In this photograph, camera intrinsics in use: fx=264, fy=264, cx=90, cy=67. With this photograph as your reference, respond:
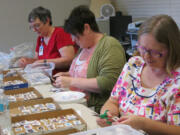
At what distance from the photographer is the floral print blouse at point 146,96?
4.17 ft

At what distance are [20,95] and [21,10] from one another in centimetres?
313

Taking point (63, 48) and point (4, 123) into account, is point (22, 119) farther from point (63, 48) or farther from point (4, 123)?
point (63, 48)

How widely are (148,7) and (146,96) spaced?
2.97 metres

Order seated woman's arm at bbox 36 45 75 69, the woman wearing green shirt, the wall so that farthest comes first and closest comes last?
1. the wall
2. seated woman's arm at bbox 36 45 75 69
3. the woman wearing green shirt

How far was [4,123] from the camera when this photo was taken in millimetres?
1299

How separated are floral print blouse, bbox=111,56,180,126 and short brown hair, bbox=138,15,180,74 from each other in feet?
0.17

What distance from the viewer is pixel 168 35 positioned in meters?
1.31

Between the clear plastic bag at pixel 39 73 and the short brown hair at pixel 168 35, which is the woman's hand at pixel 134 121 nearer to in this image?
the short brown hair at pixel 168 35

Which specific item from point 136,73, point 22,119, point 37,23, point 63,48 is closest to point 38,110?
point 22,119

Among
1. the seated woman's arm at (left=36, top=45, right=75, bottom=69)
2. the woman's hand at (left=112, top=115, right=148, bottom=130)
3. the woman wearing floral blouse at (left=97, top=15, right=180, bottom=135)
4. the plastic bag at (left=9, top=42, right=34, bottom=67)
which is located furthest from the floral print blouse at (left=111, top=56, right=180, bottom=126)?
the plastic bag at (left=9, top=42, right=34, bottom=67)

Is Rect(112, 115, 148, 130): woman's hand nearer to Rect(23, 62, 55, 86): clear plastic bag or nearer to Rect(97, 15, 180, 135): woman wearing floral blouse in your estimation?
Rect(97, 15, 180, 135): woman wearing floral blouse

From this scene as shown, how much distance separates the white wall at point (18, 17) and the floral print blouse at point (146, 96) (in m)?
3.48

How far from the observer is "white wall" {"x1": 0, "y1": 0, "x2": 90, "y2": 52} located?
15.0 ft

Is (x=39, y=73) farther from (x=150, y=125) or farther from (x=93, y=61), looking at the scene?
(x=150, y=125)
